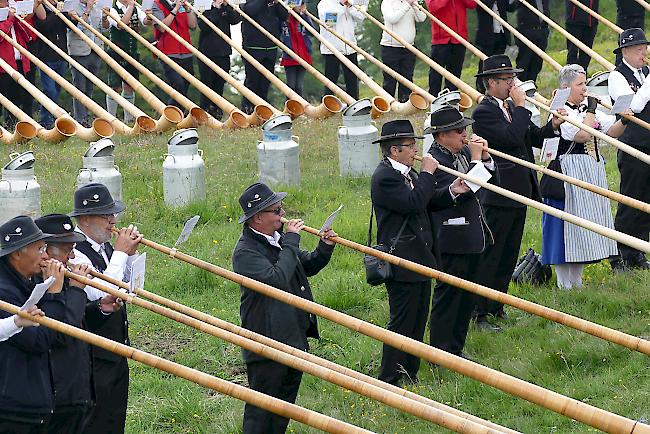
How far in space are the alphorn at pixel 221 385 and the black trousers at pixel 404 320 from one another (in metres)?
3.43

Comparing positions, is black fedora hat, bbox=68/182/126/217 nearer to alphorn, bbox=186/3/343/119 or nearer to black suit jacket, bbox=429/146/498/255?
black suit jacket, bbox=429/146/498/255

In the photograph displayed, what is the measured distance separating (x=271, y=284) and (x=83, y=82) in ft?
34.2

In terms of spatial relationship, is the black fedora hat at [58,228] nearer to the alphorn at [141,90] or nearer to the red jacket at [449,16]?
the alphorn at [141,90]

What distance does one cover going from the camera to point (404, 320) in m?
9.56

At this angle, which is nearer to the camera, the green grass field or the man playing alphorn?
the man playing alphorn

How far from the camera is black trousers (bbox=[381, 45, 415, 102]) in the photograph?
1752 centimetres

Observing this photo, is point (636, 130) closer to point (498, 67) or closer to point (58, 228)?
point (498, 67)

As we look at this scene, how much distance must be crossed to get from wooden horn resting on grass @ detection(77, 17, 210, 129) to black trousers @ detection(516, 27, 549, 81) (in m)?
3.98

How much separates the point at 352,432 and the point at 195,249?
23.5 feet

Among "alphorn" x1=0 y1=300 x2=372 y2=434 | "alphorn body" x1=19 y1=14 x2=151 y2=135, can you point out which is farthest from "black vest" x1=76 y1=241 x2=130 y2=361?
"alphorn body" x1=19 y1=14 x2=151 y2=135

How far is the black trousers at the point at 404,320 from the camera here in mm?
9516

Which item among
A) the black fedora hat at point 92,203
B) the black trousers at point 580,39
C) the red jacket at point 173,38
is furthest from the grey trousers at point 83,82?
the black fedora hat at point 92,203

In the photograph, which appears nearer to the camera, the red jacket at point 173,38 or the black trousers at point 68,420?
the black trousers at point 68,420

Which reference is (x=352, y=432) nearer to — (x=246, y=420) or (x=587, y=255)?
(x=246, y=420)
